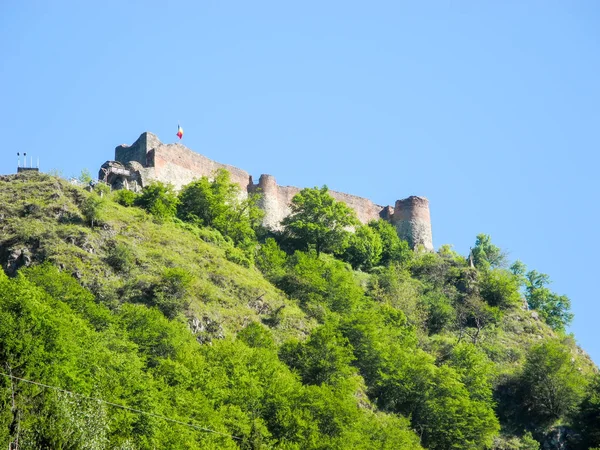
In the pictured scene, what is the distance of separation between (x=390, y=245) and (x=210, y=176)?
16.0 m

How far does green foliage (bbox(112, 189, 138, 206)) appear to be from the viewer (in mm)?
68500

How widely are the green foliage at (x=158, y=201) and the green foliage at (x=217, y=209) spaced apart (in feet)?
5.77

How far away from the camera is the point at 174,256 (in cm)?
6362

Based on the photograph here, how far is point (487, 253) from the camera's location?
314 feet

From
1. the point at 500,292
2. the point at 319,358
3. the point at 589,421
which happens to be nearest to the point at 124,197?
the point at 319,358

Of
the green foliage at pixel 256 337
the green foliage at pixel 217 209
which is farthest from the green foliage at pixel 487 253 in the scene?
the green foliage at pixel 256 337

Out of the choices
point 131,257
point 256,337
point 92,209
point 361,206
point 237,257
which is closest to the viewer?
point 256,337

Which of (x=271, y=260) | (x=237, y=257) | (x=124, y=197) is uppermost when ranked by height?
(x=124, y=197)

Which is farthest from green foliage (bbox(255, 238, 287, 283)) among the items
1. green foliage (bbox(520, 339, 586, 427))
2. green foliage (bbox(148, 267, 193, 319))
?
green foliage (bbox(520, 339, 586, 427))

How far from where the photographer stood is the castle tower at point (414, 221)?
8975 centimetres

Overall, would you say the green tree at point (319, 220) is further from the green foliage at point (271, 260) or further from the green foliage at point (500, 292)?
the green foliage at point (500, 292)

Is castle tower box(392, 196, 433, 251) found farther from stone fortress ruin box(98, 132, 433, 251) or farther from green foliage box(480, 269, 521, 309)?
green foliage box(480, 269, 521, 309)

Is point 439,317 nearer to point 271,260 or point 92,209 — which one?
point 271,260

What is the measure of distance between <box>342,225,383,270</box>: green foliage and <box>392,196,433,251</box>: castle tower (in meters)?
7.17
